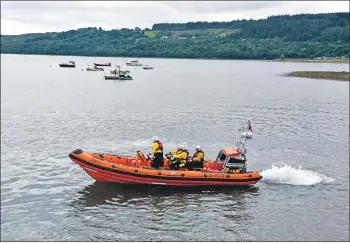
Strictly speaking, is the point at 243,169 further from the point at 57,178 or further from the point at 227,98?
the point at 227,98

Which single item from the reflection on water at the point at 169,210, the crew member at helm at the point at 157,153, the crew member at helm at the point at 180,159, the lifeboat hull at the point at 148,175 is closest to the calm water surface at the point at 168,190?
the reflection on water at the point at 169,210

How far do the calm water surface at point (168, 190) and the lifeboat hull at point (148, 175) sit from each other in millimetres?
450

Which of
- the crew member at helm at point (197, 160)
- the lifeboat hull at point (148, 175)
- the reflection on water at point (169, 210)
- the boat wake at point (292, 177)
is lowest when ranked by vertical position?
the reflection on water at point (169, 210)

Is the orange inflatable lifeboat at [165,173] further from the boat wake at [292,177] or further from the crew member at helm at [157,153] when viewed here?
the boat wake at [292,177]

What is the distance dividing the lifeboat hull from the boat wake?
7.26 feet

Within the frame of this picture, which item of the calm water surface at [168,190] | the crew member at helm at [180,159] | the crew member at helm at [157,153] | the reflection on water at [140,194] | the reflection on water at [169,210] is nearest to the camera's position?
the reflection on water at [169,210]

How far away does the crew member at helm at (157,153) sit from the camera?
22.1m

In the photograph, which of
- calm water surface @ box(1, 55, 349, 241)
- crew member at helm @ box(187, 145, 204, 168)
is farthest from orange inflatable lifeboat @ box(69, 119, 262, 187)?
calm water surface @ box(1, 55, 349, 241)

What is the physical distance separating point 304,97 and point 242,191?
135 feet

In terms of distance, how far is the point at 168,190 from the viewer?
22.0 metres

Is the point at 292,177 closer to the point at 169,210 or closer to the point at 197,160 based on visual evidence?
the point at 197,160

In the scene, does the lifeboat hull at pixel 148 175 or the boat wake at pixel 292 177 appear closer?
the lifeboat hull at pixel 148 175

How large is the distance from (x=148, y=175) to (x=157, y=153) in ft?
4.04

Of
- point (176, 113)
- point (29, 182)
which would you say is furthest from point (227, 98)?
point (29, 182)
